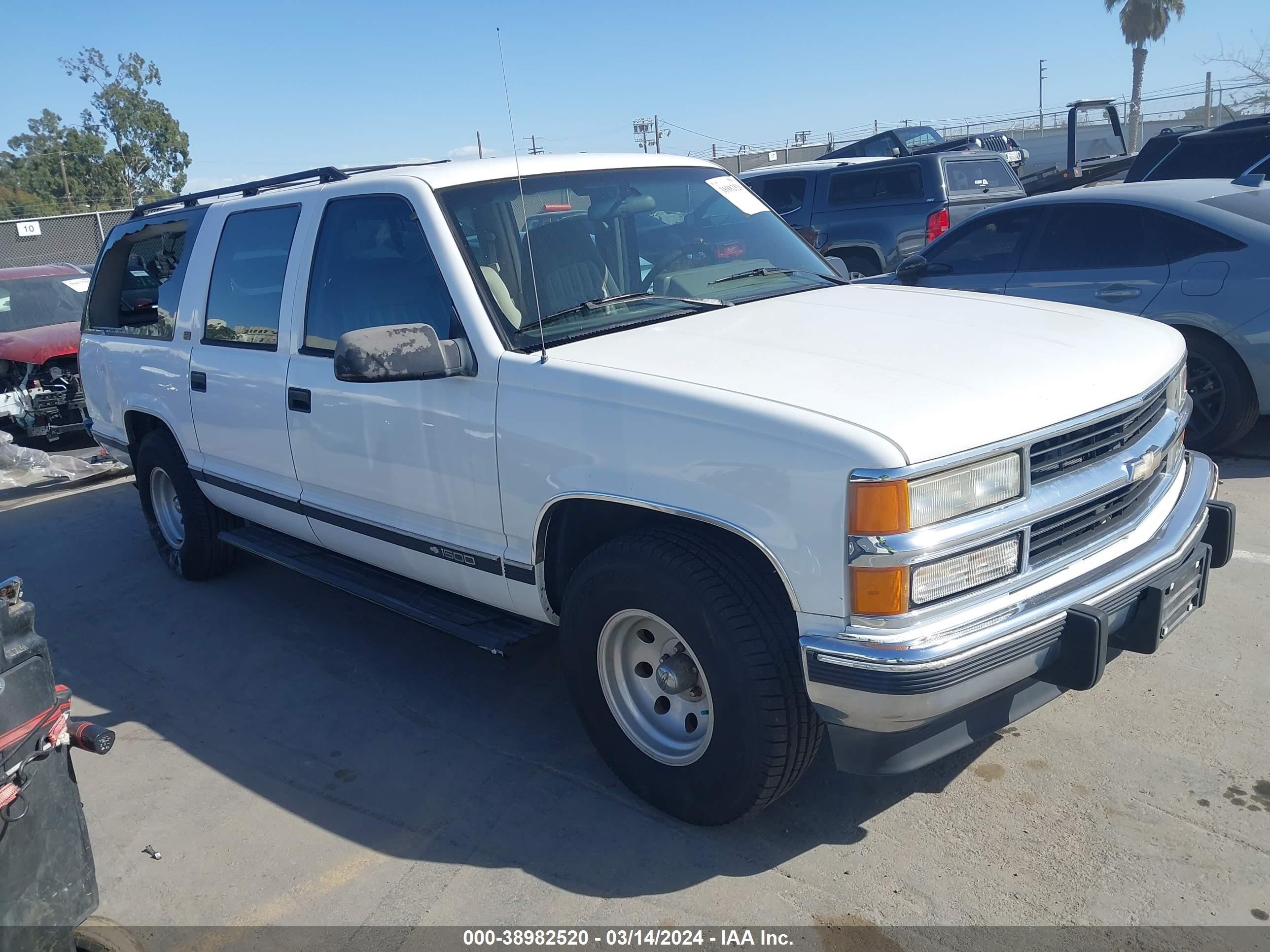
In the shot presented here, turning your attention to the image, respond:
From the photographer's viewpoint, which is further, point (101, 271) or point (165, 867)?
point (101, 271)

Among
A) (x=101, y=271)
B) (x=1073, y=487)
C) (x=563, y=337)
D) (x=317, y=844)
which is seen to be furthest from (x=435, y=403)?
A: (x=101, y=271)

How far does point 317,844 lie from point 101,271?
4310 millimetres

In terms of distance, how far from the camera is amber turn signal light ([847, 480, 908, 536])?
245cm

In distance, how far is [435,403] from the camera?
11.6 ft

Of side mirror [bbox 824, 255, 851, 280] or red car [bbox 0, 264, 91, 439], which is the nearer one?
side mirror [bbox 824, 255, 851, 280]

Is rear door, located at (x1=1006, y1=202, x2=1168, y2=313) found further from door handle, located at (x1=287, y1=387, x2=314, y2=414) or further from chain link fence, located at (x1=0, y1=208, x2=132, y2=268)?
chain link fence, located at (x1=0, y1=208, x2=132, y2=268)

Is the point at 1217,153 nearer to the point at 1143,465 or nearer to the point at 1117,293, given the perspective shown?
the point at 1117,293

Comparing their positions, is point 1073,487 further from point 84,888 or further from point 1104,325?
point 84,888

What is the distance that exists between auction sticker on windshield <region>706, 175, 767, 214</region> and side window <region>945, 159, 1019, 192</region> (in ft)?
25.1

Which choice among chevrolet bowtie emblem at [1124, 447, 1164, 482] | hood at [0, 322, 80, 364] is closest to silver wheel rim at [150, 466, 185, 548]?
hood at [0, 322, 80, 364]

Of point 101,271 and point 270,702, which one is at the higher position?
point 101,271

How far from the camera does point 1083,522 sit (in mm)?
2865

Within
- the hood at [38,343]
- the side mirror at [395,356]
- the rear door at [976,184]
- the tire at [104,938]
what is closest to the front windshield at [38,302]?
the hood at [38,343]

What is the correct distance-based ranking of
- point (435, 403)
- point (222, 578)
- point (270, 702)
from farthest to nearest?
point (222, 578) < point (270, 702) < point (435, 403)
